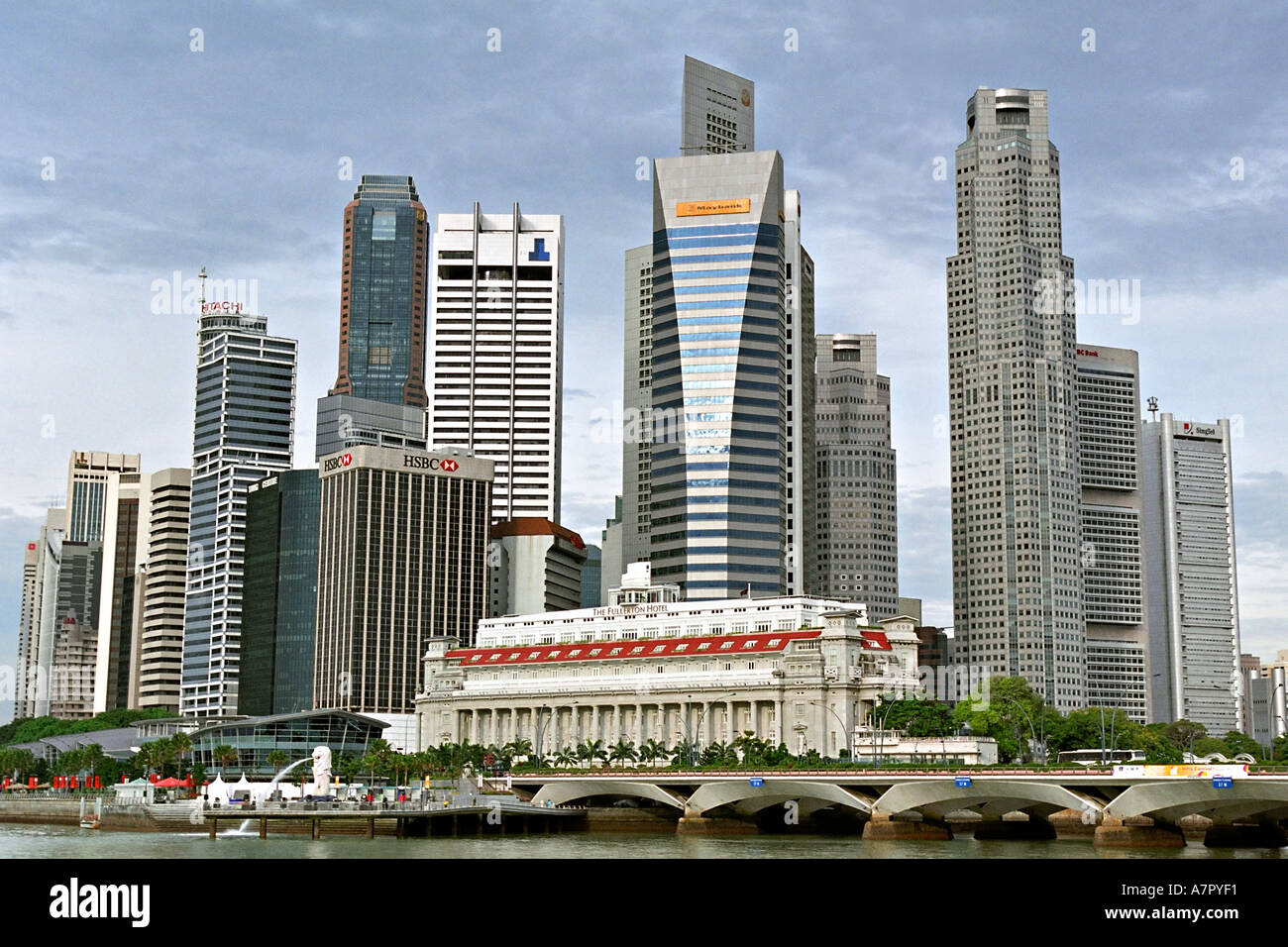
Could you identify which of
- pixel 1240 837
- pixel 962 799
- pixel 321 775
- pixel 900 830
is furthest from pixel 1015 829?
pixel 321 775

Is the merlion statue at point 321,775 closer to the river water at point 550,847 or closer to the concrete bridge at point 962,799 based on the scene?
the river water at point 550,847

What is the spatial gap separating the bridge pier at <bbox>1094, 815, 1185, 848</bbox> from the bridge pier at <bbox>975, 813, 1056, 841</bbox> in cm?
1664

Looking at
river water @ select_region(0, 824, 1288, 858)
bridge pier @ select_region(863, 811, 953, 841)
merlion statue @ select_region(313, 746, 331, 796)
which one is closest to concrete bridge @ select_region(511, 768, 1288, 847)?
bridge pier @ select_region(863, 811, 953, 841)

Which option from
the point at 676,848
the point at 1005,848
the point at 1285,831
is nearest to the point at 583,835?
the point at 676,848

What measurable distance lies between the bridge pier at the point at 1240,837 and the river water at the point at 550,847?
220cm

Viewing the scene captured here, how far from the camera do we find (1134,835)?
129 meters

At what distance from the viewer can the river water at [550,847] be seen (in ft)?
387

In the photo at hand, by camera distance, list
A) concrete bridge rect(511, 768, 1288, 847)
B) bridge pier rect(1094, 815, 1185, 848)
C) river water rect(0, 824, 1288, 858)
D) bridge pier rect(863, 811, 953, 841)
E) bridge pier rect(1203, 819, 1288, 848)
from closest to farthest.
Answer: river water rect(0, 824, 1288, 858)
bridge pier rect(1094, 815, 1185, 848)
concrete bridge rect(511, 768, 1288, 847)
bridge pier rect(1203, 819, 1288, 848)
bridge pier rect(863, 811, 953, 841)

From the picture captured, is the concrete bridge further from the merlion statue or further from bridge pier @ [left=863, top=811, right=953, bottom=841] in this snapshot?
the merlion statue

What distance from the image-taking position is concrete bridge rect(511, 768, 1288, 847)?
12838 centimetres

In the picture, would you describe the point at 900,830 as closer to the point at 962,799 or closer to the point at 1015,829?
the point at 962,799
